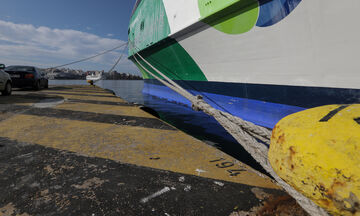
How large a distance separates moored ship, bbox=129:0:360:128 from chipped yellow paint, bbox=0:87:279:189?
191cm

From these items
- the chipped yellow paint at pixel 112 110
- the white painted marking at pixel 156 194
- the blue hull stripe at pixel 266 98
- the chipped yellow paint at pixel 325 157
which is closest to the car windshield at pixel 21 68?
the chipped yellow paint at pixel 112 110

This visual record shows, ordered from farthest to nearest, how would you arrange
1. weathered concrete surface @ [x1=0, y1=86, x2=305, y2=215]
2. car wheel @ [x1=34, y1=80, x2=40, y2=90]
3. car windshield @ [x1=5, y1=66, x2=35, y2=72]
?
car wheel @ [x1=34, y1=80, x2=40, y2=90] < car windshield @ [x1=5, y1=66, x2=35, y2=72] < weathered concrete surface @ [x1=0, y1=86, x2=305, y2=215]

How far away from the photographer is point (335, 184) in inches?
30.5

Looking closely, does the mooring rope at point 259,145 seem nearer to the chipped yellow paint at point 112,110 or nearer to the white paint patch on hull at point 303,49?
the white paint patch on hull at point 303,49

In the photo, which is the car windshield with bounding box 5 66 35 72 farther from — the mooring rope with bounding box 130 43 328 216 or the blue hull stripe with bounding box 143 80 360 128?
the mooring rope with bounding box 130 43 328 216

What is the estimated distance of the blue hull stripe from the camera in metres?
2.41

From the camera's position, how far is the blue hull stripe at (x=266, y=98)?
7.92 feet

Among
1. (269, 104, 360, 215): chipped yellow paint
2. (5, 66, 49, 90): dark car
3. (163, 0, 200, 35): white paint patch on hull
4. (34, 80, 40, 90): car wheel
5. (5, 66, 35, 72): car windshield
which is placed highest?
(163, 0, 200, 35): white paint patch on hull

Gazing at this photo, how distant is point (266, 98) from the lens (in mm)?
3340

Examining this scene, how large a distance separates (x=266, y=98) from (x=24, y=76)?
34.3ft

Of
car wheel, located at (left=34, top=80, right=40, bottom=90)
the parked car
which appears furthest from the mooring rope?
car wheel, located at (left=34, top=80, right=40, bottom=90)

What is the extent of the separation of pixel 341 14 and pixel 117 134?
3257 mm

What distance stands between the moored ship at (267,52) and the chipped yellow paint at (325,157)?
1.72 m

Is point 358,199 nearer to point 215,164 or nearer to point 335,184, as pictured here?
point 335,184
